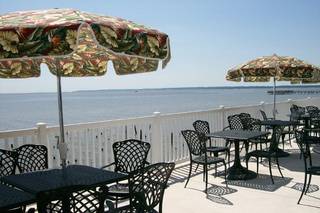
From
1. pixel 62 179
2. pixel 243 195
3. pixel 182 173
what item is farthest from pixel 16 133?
pixel 243 195

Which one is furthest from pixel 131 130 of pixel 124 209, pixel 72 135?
pixel 124 209

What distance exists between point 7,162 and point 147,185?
6.40ft

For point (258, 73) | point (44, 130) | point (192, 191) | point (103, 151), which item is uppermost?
point (258, 73)

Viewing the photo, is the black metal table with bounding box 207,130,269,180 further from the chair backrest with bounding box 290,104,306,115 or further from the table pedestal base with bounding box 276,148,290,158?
the chair backrest with bounding box 290,104,306,115

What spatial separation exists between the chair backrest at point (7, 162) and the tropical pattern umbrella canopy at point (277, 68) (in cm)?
619

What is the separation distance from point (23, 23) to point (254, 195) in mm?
4451

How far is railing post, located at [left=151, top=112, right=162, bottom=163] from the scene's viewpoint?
7.41m

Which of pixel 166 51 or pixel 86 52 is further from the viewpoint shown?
pixel 86 52

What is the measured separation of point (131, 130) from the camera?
6980 millimetres

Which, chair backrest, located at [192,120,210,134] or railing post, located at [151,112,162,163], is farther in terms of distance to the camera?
chair backrest, located at [192,120,210,134]

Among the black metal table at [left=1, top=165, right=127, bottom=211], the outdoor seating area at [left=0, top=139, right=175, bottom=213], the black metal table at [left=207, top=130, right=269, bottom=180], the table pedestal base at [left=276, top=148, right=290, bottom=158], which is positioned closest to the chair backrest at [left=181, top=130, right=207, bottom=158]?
the black metal table at [left=207, top=130, right=269, bottom=180]

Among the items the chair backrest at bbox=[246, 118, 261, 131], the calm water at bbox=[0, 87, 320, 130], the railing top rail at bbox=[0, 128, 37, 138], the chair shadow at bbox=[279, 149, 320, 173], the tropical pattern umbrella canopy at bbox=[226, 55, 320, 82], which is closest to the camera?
the railing top rail at bbox=[0, 128, 37, 138]

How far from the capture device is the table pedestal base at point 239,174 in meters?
6.95

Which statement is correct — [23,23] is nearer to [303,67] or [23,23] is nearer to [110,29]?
[110,29]
